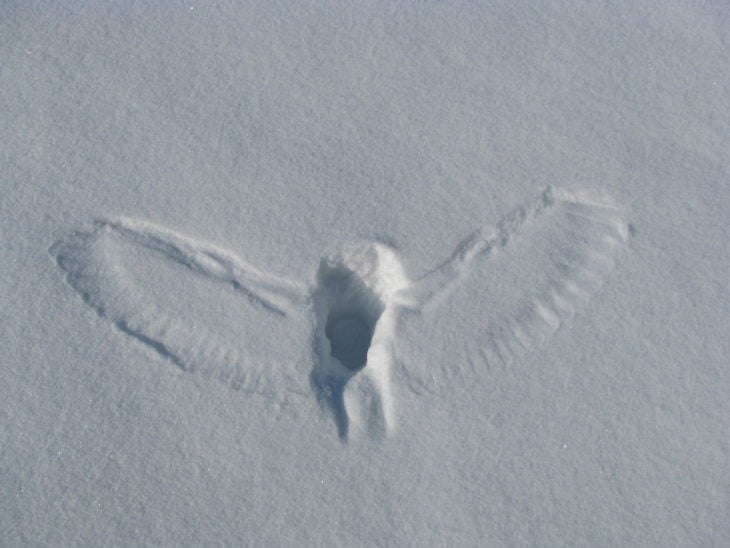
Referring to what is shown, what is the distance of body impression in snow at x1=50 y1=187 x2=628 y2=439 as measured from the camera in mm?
1694

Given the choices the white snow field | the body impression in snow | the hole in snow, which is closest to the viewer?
the white snow field

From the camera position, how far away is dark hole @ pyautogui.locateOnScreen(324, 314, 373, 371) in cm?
180

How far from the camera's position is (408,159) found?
6.18 feet

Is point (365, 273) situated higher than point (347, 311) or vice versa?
point (365, 273)

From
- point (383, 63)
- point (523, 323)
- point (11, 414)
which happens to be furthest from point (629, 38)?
point (11, 414)

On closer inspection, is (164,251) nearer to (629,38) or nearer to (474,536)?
(474,536)

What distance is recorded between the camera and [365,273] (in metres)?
1.80

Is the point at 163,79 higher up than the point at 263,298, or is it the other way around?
the point at 163,79

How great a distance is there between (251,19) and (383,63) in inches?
14.8

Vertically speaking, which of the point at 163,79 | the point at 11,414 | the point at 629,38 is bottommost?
the point at 11,414

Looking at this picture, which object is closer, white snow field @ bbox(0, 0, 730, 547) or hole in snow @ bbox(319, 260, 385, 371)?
white snow field @ bbox(0, 0, 730, 547)

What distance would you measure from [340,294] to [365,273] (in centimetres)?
8

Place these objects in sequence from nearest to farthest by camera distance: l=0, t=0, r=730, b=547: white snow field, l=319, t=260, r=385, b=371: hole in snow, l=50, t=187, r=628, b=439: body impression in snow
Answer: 1. l=0, t=0, r=730, b=547: white snow field
2. l=50, t=187, r=628, b=439: body impression in snow
3. l=319, t=260, r=385, b=371: hole in snow

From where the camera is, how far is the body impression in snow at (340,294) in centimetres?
169
